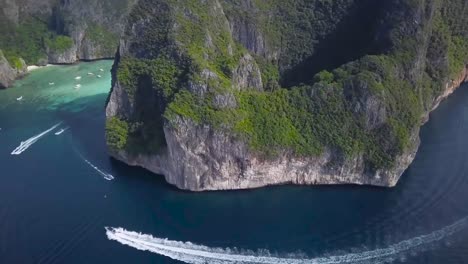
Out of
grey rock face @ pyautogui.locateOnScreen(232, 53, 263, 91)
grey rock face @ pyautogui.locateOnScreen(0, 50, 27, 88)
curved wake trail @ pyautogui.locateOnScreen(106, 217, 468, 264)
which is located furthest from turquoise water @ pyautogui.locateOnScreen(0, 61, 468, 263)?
grey rock face @ pyautogui.locateOnScreen(0, 50, 27, 88)

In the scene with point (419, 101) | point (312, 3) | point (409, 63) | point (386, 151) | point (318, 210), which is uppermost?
point (312, 3)

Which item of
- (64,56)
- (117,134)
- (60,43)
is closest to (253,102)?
(117,134)

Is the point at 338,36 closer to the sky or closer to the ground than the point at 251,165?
closer to the sky

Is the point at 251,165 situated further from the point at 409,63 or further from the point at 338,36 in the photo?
the point at 338,36

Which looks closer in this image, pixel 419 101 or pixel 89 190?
pixel 89 190

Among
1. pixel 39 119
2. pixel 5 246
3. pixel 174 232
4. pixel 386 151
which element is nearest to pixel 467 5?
pixel 386 151

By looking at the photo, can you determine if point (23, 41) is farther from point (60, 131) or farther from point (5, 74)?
point (60, 131)
